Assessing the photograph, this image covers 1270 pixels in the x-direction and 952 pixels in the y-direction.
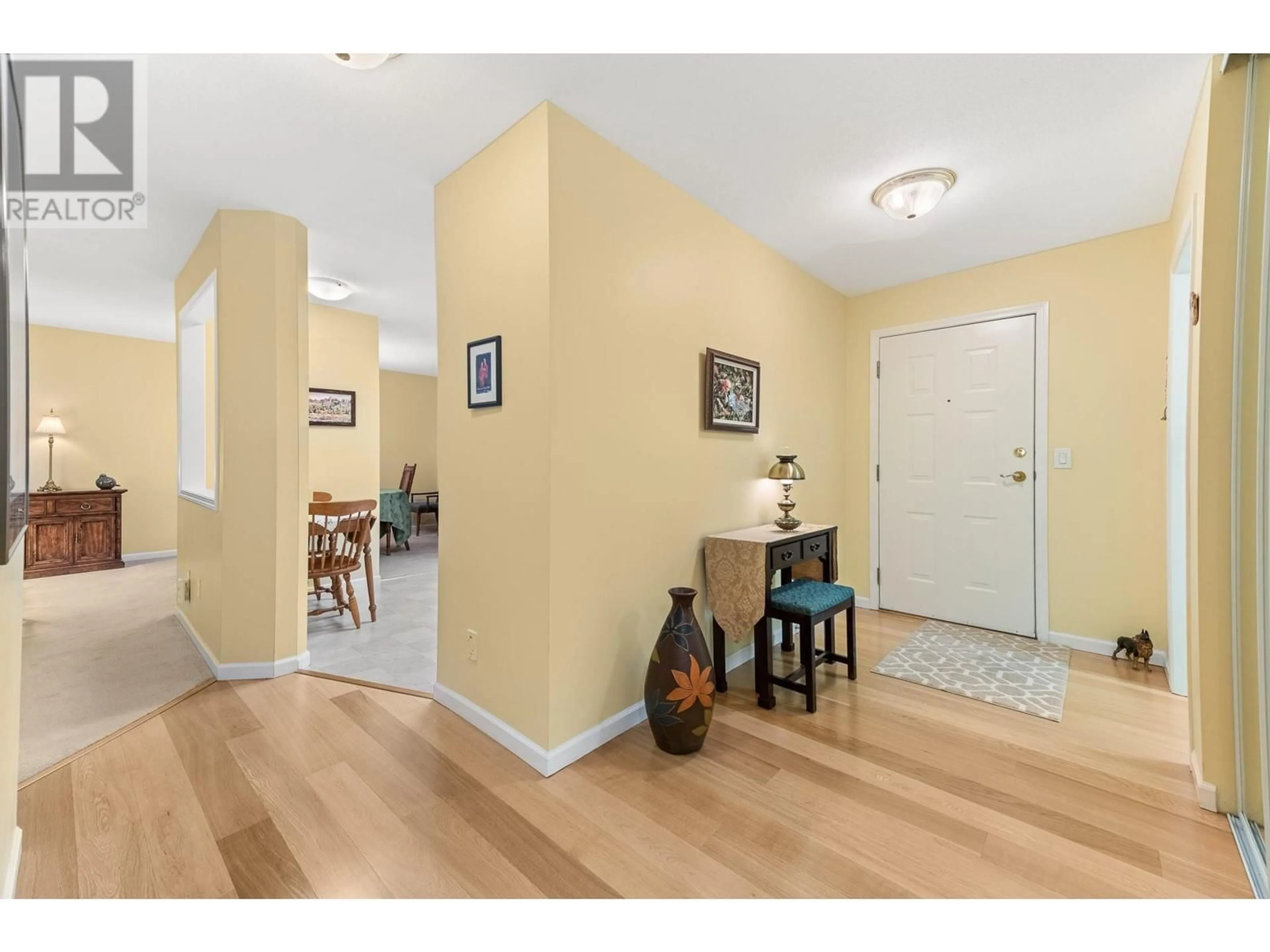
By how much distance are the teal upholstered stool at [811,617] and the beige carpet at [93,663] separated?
2690 mm

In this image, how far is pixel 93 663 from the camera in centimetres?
289

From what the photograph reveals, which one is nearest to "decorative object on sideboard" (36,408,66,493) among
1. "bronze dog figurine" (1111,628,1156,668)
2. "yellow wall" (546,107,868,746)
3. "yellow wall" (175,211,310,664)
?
"yellow wall" (175,211,310,664)

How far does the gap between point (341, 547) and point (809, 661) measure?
3.27 m

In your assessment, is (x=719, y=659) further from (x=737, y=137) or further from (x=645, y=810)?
(x=737, y=137)

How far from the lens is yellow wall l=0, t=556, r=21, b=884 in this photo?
1.22 metres

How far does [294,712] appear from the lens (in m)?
2.30

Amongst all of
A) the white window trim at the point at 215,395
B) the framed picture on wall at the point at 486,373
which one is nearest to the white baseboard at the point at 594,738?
the framed picture on wall at the point at 486,373

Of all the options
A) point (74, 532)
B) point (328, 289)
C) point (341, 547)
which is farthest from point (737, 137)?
point (74, 532)

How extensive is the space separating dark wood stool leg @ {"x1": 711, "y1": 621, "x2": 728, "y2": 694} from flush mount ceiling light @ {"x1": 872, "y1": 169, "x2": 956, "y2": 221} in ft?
6.93

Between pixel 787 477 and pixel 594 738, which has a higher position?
pixel 787 477

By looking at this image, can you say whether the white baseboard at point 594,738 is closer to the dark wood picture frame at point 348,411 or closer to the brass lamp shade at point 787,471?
the brass lamp shade at point 787,471

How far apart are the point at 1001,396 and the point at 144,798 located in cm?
450

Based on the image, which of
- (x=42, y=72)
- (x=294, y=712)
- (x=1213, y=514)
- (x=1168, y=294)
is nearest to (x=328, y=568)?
(x=294, y=712)
